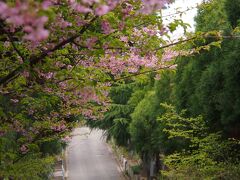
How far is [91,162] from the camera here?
32.2 metres

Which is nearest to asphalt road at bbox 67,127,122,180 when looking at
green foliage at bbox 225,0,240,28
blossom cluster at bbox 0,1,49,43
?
green foliage at bbox 225,0,240,28

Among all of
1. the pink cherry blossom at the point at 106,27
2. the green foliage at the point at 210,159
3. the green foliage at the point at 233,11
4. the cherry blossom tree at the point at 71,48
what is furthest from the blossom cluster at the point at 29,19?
the green foliage at the point at 210,159

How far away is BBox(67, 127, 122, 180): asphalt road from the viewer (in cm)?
2662

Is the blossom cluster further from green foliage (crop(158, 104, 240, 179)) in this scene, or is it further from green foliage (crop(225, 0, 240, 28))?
green foliage (crop(158, 104, 240, 179))

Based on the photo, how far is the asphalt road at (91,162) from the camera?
2662 cm

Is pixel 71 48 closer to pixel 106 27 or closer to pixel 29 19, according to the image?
pixel 106 27

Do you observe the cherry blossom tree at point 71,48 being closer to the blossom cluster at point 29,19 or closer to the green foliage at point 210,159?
the blossom cluster at point 29,19

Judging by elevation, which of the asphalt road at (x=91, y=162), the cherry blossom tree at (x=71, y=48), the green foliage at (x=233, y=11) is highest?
the green foliage at (x=233, y=11)

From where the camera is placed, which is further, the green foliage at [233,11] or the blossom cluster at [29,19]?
the green foliage at [233,11]

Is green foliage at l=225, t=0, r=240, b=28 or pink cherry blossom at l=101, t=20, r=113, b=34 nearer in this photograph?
pink cherry blossom at l=101, t=20, r=113, b=34

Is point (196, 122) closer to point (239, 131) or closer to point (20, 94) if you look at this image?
point (239, 131)

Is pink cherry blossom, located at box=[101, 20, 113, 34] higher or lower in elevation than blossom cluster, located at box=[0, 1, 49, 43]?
higher

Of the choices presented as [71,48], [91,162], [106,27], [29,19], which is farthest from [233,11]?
[91,162]

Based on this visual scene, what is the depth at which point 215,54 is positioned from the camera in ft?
29.3
